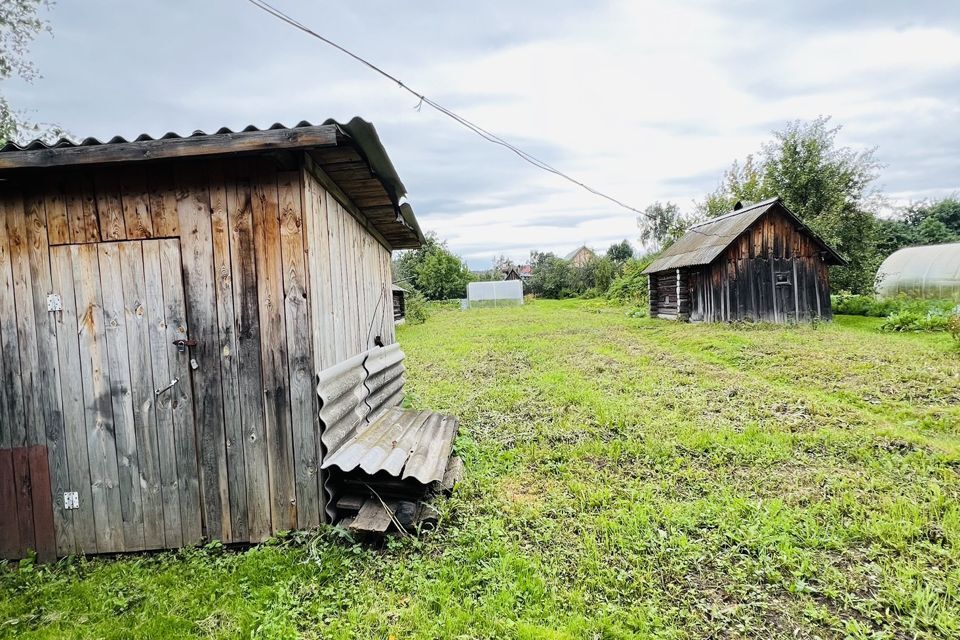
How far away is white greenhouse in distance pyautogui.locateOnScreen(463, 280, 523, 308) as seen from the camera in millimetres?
31859

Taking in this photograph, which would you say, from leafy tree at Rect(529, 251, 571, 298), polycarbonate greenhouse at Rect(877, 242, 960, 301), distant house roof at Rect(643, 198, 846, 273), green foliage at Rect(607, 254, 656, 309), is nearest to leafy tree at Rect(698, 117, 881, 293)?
polycarbonate greenhouse at Rect(877, 242, 960, 301)

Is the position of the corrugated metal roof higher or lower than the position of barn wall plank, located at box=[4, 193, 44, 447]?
lower

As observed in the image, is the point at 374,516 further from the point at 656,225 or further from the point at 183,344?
the point at 656,225

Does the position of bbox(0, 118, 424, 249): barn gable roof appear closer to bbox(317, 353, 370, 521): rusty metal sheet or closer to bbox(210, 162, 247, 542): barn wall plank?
bbox(210, 162, 247, 542): barn wall plank

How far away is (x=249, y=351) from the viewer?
307 cm

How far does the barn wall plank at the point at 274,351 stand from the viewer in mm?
3029

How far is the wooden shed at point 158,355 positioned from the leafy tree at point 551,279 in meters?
34.0

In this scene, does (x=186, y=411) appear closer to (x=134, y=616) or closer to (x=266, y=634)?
(x=134, y=616)

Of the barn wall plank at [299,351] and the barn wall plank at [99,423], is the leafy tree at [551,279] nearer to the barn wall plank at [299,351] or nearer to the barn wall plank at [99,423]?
the barn wall plank at [299,351]

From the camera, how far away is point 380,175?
353cm

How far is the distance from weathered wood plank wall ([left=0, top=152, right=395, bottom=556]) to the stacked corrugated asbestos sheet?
0.16 metres

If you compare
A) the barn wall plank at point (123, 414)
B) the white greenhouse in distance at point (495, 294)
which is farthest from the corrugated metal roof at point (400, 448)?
the white greenhouse in distance at point (495, 294)

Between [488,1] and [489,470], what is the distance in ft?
20.6

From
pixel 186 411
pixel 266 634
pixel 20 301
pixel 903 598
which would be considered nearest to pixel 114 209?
pixel 20 301
